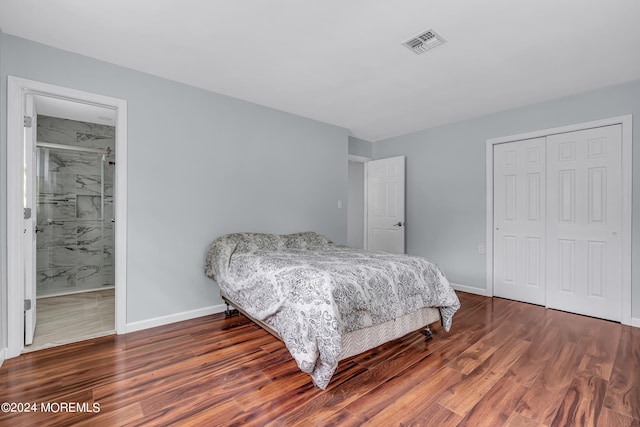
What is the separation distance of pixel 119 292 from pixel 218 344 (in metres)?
1.04

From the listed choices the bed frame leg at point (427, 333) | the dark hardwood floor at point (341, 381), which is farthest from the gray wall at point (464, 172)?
the bed frame leg at point (427, 333)

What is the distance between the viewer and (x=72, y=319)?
2.97 meters

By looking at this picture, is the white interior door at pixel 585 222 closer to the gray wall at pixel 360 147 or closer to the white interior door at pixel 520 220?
the white interior door at pixel 520 220

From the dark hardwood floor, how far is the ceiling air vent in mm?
2388

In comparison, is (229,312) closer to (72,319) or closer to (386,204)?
(72,319)

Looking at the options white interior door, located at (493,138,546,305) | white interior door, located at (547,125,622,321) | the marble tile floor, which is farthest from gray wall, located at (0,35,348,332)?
white interior door, located at (547,125,622,321)

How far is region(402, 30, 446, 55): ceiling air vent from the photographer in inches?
85.3

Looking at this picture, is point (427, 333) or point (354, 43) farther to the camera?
point (427, 333)

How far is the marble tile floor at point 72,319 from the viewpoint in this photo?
2.51 m

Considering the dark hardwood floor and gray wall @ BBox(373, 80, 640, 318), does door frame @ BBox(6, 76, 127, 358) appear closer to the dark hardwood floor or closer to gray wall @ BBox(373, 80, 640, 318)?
the dark hardwood floor

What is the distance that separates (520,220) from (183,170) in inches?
156

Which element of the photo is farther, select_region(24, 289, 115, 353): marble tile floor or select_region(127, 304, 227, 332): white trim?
select_region(127, 304, 227, 332): white trim

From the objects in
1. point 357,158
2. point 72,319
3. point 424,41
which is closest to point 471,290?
point 357,158

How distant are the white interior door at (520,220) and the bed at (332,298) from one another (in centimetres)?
173
